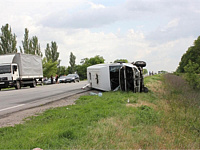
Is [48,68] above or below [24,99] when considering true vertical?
above

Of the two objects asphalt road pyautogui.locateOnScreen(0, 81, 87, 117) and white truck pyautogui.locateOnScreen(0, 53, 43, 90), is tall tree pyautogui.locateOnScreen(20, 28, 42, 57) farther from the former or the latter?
asphalt road pyautogui.locateOnScreen(0, 81, 87, 117)

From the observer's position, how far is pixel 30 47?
58.0 meters

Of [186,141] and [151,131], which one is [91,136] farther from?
[186,141]

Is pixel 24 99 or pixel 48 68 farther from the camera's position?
pixel 48 68

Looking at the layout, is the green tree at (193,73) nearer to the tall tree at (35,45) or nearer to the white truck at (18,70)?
the white truck at (18,70)

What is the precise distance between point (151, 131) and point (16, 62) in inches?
909

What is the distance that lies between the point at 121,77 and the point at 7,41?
38.3m

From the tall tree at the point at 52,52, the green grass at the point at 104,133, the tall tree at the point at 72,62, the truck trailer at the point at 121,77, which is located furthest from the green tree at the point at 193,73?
the tall tree at the point at 72,62

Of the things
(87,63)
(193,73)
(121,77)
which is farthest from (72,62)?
(121,77)

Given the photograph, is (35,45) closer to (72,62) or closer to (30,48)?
(30,48)

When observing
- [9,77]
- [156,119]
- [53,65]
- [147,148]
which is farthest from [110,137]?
[53,65]

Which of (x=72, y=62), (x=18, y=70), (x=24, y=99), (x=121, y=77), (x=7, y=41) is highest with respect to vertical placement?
(x=7, y=41)

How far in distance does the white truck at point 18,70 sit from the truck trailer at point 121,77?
11.2 metres

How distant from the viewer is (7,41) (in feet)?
158
